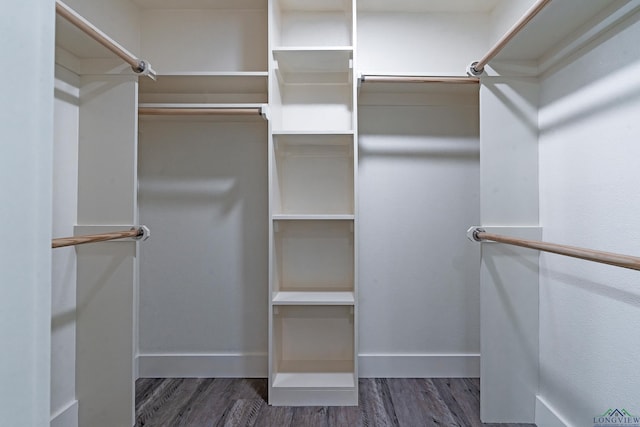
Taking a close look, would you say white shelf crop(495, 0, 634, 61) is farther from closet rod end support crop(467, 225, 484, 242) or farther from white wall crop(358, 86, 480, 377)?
closet rod end support crop(467, 225, 484, 242)

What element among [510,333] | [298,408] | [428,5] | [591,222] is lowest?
[298,408]

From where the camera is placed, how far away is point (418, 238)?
81.0 inches

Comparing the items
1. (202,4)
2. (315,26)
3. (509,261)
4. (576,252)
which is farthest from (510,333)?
(202,4)

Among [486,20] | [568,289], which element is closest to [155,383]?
[568,289]

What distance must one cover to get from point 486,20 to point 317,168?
4.42 feet

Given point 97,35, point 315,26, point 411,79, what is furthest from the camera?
point 315,26

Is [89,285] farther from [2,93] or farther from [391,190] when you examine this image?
[391,190]

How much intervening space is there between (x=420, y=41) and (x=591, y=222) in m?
1.38

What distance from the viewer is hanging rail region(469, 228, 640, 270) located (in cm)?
85

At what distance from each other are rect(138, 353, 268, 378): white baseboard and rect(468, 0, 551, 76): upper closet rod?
76.2 inches

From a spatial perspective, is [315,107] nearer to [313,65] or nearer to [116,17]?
[313,65]

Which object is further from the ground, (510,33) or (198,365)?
(510,33)

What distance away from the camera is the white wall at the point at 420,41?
6.70 ft

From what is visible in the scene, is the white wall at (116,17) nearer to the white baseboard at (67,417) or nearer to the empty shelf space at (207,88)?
the empty shelf space at (207,88)
